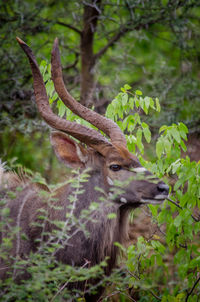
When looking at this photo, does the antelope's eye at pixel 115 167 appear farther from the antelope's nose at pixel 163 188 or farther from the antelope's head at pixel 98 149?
the antelope's nose at pixel 163 188

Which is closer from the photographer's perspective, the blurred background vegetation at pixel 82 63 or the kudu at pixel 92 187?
the kudu at pixel 92 187

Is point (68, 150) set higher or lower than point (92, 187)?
higher

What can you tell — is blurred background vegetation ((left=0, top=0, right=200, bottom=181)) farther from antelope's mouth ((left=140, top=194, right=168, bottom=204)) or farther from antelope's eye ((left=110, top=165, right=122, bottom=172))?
antelope's mouth ((left=140, top=194, right=168, bottom=204))

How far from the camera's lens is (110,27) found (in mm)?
9648

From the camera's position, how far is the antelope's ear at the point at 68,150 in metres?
4.64

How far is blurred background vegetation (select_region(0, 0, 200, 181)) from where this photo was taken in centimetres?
802

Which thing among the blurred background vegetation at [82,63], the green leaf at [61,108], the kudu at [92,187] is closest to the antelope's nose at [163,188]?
the kudu at [92,187]

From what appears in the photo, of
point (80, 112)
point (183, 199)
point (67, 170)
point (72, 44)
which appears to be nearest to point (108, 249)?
point (183, 199)

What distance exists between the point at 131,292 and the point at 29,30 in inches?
214

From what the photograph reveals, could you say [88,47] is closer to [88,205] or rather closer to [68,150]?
[68,150]

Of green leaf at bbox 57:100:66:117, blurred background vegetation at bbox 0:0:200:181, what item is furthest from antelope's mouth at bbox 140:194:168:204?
blurred background vegetation at bbox 0:0:200:181

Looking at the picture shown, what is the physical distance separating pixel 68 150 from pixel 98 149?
37cm

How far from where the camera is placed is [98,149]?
454cm

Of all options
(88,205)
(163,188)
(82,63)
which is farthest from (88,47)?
(163,188)
